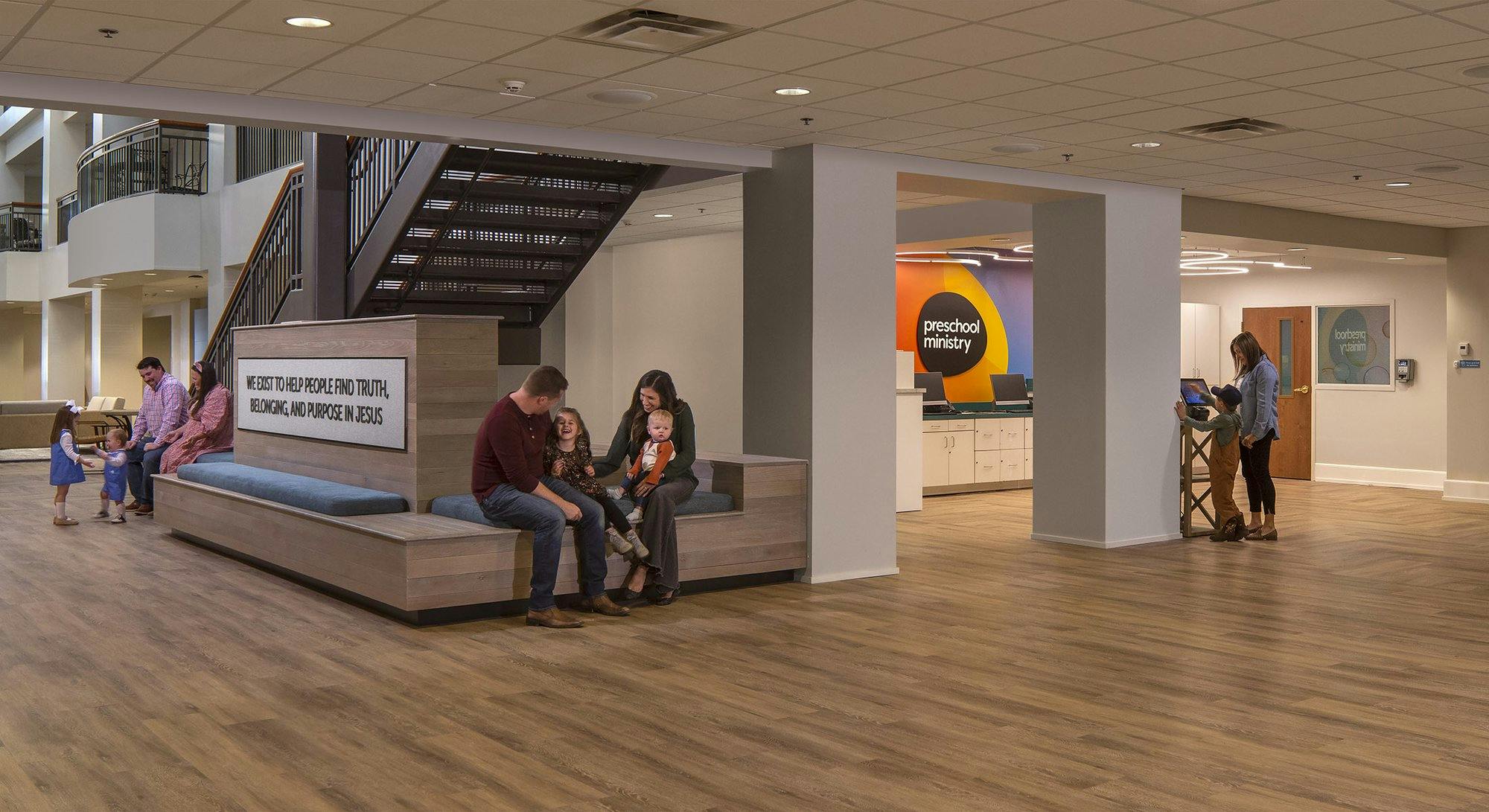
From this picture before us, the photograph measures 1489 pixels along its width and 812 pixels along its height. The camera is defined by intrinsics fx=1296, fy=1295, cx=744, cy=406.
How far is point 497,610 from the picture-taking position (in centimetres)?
694

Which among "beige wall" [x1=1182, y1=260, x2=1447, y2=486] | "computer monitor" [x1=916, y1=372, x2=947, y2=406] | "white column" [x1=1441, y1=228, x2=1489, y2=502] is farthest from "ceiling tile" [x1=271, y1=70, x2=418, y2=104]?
"beige wall" [x1=1182, y1=260, x2=1447, y2=486]

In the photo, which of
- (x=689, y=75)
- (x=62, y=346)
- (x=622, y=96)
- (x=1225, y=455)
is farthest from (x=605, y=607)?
(x=62, y=346)

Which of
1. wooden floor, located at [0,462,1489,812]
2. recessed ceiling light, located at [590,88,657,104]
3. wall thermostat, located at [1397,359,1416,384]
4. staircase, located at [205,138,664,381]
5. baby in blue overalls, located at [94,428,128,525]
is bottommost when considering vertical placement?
wooden floor, located at [0,462,1489,812]

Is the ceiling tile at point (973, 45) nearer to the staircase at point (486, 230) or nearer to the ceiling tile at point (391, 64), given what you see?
the ceiling tile at point (391, 64)

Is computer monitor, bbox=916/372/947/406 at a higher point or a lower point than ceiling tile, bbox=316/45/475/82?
lower

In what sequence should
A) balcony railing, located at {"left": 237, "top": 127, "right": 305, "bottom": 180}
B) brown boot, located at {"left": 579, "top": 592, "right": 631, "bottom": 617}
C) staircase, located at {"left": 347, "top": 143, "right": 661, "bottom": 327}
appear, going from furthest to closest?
balcony railing, located at {"left": 237, "top": 127, "right": 305, "bottom": 180}, staircase, located at {"left": 347, "top": 143, "right": 661, "bottom": 327}, brown boot, located at {"left": 579, "top": 592, "right": 631, "bottom": 617}

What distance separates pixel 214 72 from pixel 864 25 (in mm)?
3083

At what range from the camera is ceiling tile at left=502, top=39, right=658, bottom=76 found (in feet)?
18.7

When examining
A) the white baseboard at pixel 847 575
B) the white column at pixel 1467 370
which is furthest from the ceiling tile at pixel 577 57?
the white column at pixel 1467 370

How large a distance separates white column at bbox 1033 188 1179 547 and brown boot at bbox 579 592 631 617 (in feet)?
14.4

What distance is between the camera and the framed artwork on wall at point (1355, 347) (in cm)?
1544

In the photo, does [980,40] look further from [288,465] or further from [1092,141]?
[288,465]

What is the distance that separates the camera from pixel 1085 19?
5.24m

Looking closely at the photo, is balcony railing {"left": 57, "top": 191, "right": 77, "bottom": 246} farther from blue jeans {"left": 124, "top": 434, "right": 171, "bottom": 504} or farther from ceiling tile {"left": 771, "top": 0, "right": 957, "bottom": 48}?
ceiling tile {"left": 771, "top": 0, "right": 957, "bottom": 48}
